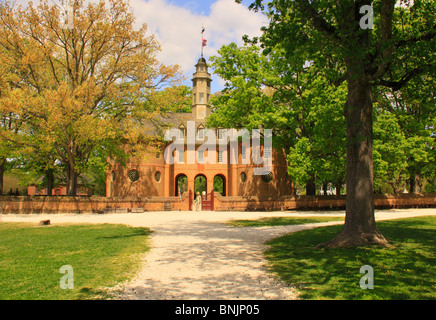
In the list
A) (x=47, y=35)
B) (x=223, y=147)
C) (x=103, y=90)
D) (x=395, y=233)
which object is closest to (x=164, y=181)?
(x=223, y=147)

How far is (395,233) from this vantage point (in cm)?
1220

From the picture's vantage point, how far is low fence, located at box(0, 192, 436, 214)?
27406 millimetres

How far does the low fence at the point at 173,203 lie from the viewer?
27.4m

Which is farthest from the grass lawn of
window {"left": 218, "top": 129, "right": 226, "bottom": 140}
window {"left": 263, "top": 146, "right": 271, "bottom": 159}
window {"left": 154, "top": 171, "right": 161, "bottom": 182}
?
window {"left": 218, "top": 129, "right": 226, "bottom": 140}

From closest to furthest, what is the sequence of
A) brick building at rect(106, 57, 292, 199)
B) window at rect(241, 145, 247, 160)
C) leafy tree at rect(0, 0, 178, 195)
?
leafy tree at rect(0, 0, 178, 195) → brick building at rect(106, 57, 292, 199) → window at rect(241, 145, 247, 160)

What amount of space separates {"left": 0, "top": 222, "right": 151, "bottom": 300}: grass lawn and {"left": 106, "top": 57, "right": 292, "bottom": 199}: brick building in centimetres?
2369

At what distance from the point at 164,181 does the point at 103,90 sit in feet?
53.6

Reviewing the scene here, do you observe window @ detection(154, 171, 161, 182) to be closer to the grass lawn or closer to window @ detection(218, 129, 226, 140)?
window @ detection(218, 129, 226, 140)

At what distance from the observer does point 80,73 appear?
2745cm

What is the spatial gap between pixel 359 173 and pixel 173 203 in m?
23.0

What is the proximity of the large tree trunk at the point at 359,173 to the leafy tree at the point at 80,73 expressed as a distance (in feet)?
58.3

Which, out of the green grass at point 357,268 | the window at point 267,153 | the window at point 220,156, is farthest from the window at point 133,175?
the green grass at point 357,268

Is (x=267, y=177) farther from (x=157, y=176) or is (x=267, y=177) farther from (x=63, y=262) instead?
(x=63, y=262)
